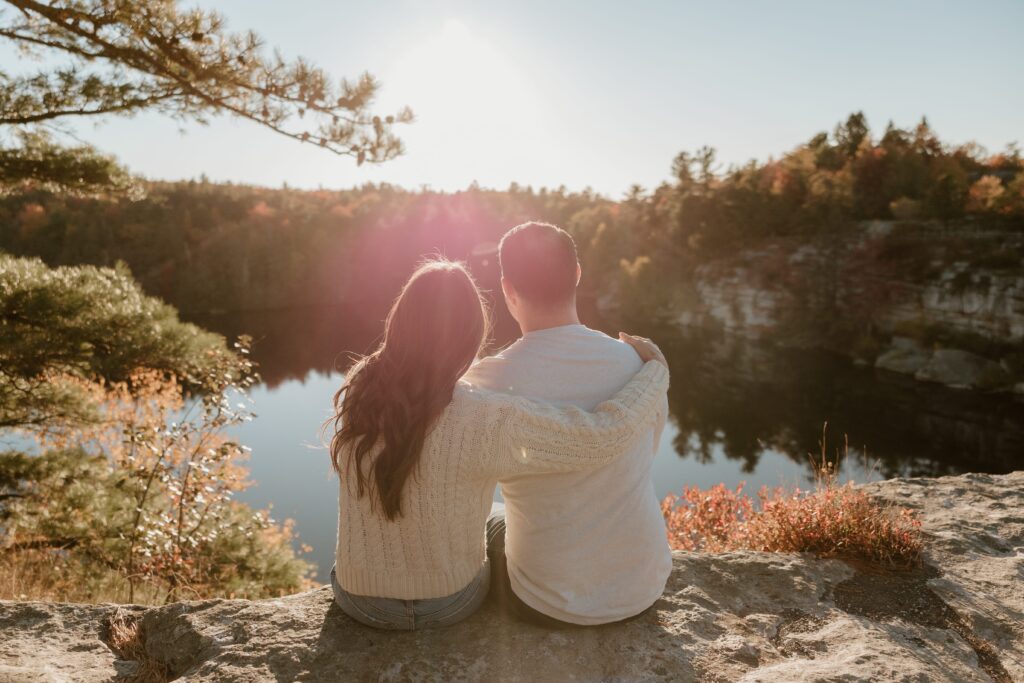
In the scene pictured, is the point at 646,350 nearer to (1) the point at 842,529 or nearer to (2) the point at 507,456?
(2) the point at 507,456

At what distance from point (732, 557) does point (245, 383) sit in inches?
168

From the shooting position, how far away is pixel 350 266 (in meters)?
56.0

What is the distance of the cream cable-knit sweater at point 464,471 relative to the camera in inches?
64.9

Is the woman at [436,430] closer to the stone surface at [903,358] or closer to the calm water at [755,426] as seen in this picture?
the calm water at [755,426]

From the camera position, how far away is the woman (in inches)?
64.0

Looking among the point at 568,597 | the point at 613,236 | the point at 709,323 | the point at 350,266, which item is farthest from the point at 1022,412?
the point at 350,266

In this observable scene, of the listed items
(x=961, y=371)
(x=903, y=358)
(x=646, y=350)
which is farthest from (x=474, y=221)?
(x=646, y=350)

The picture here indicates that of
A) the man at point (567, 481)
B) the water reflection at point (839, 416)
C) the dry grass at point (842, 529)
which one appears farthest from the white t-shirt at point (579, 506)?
the water reflection at point (839, 416)

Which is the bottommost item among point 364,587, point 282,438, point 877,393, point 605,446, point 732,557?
point 282,438

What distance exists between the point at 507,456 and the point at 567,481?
0.23m

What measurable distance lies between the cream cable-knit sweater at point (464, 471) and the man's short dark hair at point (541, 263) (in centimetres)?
33

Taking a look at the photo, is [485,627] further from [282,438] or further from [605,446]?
[282,438]

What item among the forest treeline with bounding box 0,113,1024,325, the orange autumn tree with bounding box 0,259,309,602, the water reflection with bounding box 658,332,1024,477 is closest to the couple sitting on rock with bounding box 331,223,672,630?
the orange autumn tree with bounding box 0,259,309,602

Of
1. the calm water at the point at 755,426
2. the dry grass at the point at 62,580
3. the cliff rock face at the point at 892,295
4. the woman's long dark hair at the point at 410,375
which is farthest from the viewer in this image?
the cliff rock face at the point at 892,295
